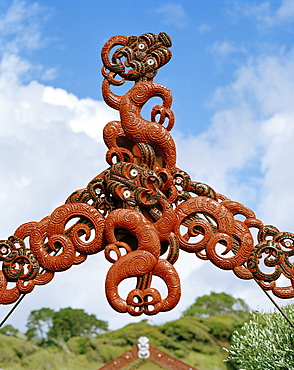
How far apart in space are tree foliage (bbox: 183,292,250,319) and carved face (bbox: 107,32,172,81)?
9283 millimetres

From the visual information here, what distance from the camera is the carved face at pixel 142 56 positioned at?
87.7 inches

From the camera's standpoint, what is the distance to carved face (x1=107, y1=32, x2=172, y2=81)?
2229mm

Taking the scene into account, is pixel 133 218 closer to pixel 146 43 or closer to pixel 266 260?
pixel 266 260

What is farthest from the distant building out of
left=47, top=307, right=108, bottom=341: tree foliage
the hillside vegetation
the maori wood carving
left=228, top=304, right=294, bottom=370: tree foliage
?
left=47, top=307, right=108, bottom=341: tree foliage

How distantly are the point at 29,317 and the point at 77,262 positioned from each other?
29.9 ft

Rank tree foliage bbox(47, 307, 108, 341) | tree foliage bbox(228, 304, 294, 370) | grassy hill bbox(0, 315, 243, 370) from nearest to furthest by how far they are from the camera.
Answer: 1. tree foliage bbox(228, 304, 294, 370)
2. grassy hill bbox(0, 315, 243, 370)
3. tree foliage bbox(47, 307, 108, 341)

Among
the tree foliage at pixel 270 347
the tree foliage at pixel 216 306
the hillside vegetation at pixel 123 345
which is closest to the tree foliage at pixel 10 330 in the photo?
the hillside vegetation at pixel 123 345

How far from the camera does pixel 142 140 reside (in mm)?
2137

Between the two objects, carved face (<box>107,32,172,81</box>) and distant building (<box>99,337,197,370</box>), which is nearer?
carved face (<box>107,32,172,81</box>)

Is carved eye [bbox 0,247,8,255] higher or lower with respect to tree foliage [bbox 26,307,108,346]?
lower

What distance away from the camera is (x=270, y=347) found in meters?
3.53

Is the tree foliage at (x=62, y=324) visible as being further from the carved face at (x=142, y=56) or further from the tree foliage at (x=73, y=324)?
the carved face at (x=142, y=56)

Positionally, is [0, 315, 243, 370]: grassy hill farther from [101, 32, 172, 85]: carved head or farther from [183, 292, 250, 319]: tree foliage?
[101, 32, 172, 85]: carved head

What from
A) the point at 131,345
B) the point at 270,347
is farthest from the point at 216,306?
the point at 270,347
